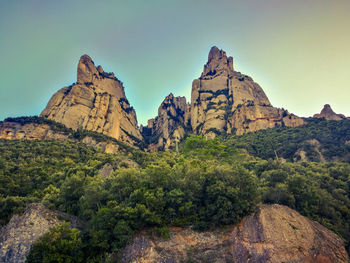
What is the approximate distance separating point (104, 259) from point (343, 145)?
75241mm

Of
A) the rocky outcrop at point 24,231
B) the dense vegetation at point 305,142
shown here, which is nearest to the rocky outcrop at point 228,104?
the dense vegetation at point 305,142

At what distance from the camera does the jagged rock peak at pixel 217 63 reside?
13755 centimetres

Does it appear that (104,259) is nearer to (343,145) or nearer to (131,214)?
(131,214)

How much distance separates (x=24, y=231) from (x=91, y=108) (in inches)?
3437

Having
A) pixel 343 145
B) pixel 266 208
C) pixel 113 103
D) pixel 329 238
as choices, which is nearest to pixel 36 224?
pixel 266 208

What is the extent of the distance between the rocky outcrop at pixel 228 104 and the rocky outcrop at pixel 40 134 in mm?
48154

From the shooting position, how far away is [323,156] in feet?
213

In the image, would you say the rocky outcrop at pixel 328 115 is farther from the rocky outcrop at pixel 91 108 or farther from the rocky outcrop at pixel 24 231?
the rocky outcrop at pixel 24 231

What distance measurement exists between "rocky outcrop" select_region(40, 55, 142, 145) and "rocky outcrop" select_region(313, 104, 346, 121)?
305ft

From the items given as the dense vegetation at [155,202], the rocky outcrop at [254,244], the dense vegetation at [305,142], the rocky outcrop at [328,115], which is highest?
the rocky outcrop at [328,115]

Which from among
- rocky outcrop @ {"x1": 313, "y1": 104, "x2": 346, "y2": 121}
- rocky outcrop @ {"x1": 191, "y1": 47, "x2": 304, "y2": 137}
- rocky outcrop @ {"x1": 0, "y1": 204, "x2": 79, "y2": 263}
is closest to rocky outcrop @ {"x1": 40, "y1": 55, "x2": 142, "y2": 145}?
rocky outcrop @ {"x1": 191, "y1": 47, "x2": 304, "y2": 137}

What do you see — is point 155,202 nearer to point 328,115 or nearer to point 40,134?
point 40,134

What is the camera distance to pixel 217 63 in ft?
465

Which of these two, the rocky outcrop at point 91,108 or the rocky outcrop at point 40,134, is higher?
the rocky outcrop at point 91,108
